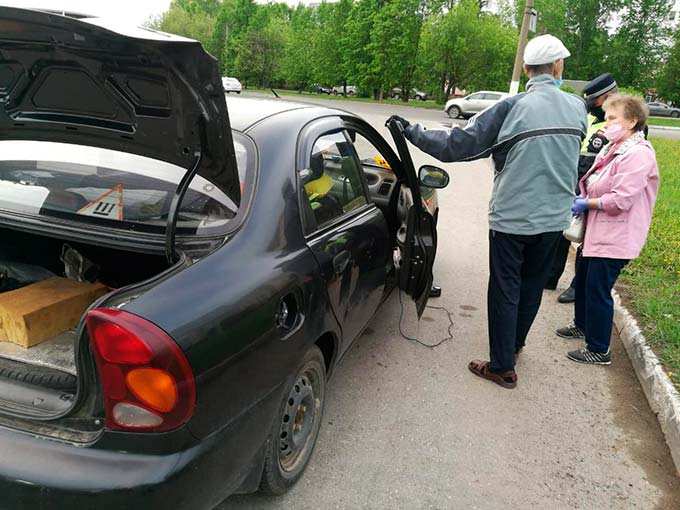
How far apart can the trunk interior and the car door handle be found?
770 millimetres

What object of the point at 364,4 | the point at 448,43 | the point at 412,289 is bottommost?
the point at 412,289

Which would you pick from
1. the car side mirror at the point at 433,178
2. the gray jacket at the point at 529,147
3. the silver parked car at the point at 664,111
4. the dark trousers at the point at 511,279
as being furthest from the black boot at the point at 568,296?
the silver parked car at the point at 664,111

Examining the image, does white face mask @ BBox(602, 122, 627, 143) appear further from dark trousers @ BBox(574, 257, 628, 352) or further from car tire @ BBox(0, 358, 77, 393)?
car tire @ BBox(0, 358, 77, 393)

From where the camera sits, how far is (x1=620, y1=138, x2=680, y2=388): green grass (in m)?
3.66

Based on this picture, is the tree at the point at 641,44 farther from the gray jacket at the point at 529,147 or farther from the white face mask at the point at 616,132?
the gray jacket at the point at 529,147

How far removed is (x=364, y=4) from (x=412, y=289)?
4553cm

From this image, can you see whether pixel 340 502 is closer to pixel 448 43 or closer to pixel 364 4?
pixel 448 43

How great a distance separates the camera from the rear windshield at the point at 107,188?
2.13 m

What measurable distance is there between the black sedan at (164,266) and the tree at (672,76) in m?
51.5

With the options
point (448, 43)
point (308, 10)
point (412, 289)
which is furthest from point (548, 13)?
point (412, 289)

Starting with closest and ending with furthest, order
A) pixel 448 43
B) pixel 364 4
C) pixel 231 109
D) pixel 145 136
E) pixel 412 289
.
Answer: pixel 145 136
pixel 231 109
pixel 412 289
pixel 448 43
pixel 364 4

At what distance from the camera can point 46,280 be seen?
2486mm

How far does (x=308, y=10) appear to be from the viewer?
2499 inches

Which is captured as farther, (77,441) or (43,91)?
(43,91)
